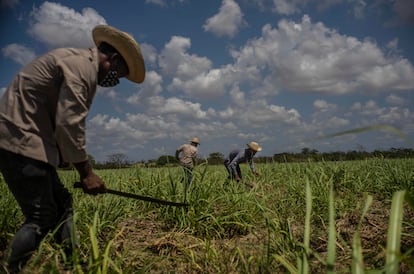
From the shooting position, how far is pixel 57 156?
226 cm

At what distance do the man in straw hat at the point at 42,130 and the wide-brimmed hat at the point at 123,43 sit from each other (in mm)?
240

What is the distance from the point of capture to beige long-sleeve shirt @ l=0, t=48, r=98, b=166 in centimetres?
207

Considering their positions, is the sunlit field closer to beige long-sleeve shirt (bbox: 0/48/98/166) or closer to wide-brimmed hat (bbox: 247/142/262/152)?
beige long-sleeve shirt (bbox: 0/48/98/166)

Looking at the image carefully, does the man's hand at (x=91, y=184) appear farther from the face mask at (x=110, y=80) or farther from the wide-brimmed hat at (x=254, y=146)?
the wide-brimmed hat at (x=254, y=146)

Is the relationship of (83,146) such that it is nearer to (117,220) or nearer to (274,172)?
(117,220)

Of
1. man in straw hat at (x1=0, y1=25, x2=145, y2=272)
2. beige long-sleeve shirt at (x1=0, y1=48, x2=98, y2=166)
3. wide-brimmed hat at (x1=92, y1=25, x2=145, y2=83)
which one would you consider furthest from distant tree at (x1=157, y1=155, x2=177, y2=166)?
beige long-sleeve shirt at (x1=0, y1=48, x2=98, y2=166)

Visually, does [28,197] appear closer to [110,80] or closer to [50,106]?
[50,106]

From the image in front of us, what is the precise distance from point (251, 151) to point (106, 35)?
728 centimetres

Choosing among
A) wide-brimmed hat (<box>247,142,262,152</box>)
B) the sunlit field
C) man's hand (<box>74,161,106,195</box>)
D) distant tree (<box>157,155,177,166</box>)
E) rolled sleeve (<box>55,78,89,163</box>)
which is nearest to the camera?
rolled sleeve (<box>55,78,89,163</box>)

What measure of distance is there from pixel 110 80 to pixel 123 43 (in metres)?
0.30

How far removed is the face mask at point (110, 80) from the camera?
2.53 meters

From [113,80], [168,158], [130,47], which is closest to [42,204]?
[113,80]

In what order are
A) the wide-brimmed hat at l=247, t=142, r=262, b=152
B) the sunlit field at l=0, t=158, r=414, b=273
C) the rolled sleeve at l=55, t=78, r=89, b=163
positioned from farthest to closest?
1. the wide-brimmed hat at l=247, t=142, r=262, b=152
2. the sunlit field at l=0, t=158, r=414, b=273
3. the rolled sleeve at l=55, t=78, r=89, b=163

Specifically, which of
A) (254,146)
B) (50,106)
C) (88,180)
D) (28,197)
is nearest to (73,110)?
(50,106)
